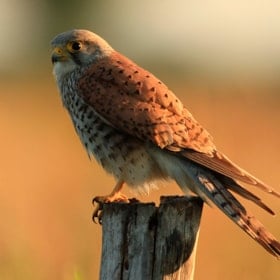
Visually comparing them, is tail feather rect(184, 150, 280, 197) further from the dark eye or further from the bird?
the dark eye

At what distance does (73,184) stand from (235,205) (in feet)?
15.1

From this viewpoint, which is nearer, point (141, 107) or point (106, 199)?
point (106, 199)

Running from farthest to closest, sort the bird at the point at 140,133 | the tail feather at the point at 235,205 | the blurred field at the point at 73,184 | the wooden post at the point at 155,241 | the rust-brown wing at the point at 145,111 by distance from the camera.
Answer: the blurred field at the point at 73,184 → the rust-brown wing at the point at 145,111 → the bird at the point at 140,133 → the tail feather at the point at 235,205 → the wooden post at the point at 155,241

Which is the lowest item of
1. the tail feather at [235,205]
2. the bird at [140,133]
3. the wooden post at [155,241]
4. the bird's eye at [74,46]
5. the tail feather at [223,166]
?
the wooden post at [155,241]

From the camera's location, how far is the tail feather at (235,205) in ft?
14.8

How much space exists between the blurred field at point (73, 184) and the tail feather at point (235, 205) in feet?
2.36

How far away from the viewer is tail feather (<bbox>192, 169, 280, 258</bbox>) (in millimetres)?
4523

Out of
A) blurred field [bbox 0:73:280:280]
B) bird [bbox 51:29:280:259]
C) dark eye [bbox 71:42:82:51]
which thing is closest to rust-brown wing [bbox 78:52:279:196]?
bird [bbox 51:29:280:259]

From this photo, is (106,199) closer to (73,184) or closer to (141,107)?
(141,107)

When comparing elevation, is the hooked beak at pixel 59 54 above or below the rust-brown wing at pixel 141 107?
above

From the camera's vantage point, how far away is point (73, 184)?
930cm

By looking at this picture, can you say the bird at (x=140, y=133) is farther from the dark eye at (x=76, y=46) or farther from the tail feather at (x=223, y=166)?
the dark eye at (x=76, y=46)

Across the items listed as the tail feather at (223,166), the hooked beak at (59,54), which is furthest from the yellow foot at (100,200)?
the hooked beak at (59,54)

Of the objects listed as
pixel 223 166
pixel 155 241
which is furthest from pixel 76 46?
pixel 155 241
